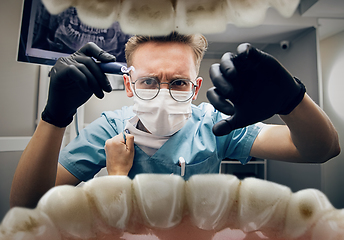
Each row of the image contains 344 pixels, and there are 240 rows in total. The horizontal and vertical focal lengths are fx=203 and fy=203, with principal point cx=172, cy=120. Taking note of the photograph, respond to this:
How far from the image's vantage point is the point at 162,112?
38 centimetres

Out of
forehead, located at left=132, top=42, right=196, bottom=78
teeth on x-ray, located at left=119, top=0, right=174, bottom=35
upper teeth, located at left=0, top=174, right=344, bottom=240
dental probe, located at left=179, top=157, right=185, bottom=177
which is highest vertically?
teeth on x-ray, located at left=119, top=0, right=174, bottom=35

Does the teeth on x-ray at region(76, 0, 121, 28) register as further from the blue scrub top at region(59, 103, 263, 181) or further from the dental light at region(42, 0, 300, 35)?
the blue scrub top at region(59, 103, 263, 181)

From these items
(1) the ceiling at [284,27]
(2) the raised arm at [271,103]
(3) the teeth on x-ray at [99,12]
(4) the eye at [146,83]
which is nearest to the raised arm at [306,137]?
(2) the raised arm at [271,103]

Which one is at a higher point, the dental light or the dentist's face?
the dental light

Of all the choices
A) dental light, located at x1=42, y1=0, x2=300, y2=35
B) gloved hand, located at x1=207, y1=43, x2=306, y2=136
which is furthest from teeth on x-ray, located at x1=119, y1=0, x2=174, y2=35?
gloved hand, located at x1=207, y1=43, x2=306, y2=136

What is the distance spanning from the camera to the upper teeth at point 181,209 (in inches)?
10.8

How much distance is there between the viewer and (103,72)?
0.34 m

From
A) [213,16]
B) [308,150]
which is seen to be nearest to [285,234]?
[308,150]

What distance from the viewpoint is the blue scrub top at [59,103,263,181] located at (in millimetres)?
378

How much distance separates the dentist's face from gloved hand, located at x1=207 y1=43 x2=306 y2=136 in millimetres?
48

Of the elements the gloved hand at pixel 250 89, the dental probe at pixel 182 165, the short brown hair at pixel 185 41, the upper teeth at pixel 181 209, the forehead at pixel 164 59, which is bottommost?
the upper teeth at pixel 181 209

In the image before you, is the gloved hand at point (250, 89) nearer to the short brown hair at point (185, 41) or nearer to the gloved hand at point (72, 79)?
the short brown hair at point (185, 41)

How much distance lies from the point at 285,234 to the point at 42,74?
469 millimetres

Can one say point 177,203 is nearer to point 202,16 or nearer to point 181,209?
point 181,209
